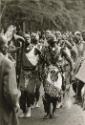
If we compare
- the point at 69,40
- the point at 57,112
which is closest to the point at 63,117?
the point at 57,112

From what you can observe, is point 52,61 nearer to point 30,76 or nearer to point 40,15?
point 30,76

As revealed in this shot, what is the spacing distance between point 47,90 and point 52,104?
5.1 inches

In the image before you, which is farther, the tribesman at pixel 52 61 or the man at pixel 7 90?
A: the tribesman at pixel 52 61

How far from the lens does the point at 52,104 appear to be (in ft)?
25.1

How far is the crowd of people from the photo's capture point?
25.0ft

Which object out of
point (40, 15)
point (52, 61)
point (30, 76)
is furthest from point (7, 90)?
point (40, 15)

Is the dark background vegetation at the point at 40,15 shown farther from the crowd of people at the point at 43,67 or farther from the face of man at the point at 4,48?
the face of man at the point at 4,48

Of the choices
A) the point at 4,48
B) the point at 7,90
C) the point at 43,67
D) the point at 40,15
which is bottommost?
the point at 7,90

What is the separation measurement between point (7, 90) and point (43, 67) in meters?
0.39

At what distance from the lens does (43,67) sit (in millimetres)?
7668

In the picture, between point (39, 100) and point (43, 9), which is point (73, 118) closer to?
point (39, 100)

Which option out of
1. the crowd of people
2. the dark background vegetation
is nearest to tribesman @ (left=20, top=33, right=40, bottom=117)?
the crowd of people

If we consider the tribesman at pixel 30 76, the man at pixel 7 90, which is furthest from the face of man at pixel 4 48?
the tribesman at pixel 30 76

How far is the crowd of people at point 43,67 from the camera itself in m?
7.62
